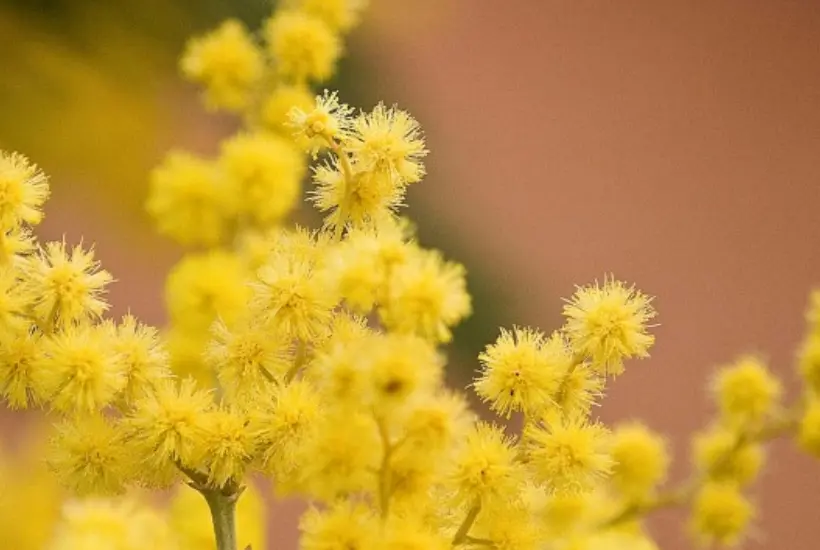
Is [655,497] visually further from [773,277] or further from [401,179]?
[773,277]

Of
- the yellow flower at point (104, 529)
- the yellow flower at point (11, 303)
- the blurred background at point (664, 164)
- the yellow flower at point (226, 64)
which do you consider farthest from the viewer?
the blurred background at point (664, 164)

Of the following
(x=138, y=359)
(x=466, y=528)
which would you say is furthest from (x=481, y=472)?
(x=138, y=359)

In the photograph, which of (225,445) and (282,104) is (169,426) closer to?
(225,445)

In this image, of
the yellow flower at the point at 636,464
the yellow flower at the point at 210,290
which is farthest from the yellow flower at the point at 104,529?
the yellow flower at the point at 636,464

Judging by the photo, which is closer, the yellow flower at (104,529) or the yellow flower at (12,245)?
the yellow flower at (104,529)

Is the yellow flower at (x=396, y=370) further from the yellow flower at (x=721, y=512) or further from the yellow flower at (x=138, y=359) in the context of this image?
the yellow flower at (x=721, y=512)

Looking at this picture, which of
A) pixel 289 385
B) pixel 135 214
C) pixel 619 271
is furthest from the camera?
pixel 619 271

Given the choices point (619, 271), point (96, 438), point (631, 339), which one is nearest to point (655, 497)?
point (631, 339)
